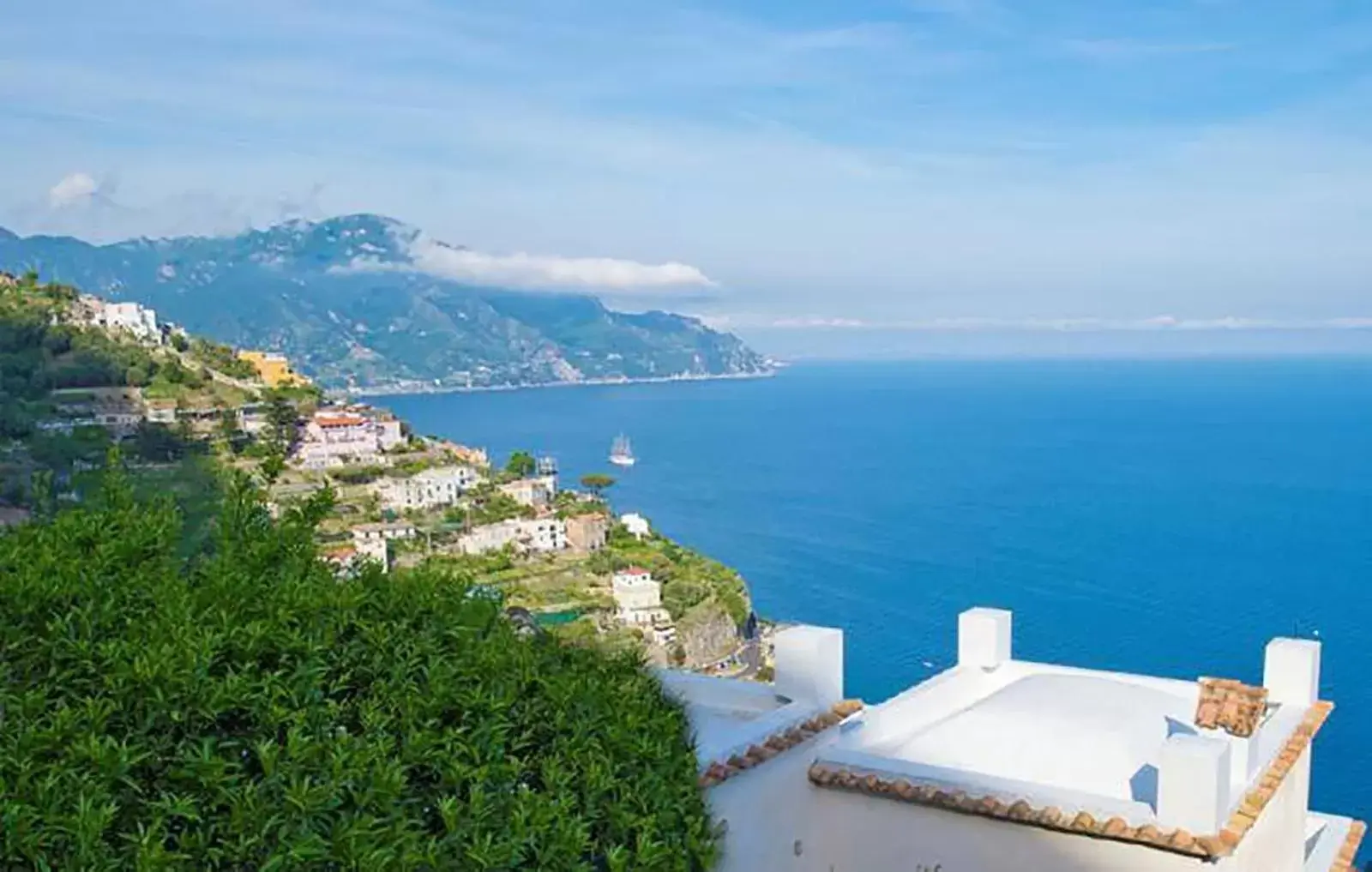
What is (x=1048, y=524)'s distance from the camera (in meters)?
55.3

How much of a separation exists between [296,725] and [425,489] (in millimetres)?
46358

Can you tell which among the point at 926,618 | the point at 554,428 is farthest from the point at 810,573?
the point at 554,428

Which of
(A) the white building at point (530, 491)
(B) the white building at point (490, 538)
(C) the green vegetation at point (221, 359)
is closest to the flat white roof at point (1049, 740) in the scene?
(B) the white building at point (490, 538)

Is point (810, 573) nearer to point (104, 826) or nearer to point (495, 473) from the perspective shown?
point (495, 473)

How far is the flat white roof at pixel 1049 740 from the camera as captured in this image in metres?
4.88

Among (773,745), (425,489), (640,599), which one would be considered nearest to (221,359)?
(425,489)

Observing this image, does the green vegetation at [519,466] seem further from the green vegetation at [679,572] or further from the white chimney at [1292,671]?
the white chimney at [1292,671]

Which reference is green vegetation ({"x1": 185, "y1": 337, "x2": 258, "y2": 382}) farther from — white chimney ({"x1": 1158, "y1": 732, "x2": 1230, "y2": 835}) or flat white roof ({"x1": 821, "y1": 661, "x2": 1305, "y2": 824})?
white chimney ({"x1": 1158, "y1": 732, "x2": 1230, "y2": 835})

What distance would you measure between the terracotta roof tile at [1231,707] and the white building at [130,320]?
2074 inches

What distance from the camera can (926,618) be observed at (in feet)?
136

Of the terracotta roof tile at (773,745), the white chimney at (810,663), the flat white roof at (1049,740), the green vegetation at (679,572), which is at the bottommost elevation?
the green vegetation at (679,572)

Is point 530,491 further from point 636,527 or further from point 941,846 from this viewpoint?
point 941,846

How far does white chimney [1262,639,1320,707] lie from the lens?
5.98m

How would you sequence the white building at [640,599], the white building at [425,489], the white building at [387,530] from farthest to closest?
the white building at [425,489] < the white building at [640,599] < the white building at [387,530]
